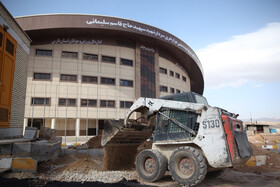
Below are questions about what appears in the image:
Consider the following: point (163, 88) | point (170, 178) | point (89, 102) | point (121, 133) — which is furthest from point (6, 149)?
point (163, 88)

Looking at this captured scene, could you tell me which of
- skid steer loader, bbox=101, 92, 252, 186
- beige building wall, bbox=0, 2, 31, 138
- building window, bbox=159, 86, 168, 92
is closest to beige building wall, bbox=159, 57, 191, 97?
building window, bbox=159, 86, 168, 92

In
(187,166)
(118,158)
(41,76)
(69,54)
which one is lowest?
(118,158)

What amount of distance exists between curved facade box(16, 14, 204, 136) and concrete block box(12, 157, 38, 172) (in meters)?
21.4

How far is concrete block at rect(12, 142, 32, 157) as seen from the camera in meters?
7.77

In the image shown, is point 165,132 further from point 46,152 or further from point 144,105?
point 46,152

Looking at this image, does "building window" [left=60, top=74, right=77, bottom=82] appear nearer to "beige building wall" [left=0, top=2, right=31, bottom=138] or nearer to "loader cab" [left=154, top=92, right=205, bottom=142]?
"beige building wall" [left=0, top=2, right=31, bottom=138]

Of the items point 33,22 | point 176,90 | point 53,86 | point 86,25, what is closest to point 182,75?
point 176,90

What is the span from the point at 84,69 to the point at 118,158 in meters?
22.5

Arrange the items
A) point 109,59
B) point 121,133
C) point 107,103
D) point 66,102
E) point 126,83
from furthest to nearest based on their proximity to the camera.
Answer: point 126,83
point 109,59
point 107,103
point 66,102
point 121,133

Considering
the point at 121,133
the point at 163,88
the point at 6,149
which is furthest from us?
the point at 163,88

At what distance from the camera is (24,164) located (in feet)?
24.7

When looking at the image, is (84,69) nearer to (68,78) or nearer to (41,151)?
(68,78)

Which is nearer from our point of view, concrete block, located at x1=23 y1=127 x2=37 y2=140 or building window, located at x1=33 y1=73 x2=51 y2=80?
concrete block, located at x1=23 y1=127 x2=37 y2=140

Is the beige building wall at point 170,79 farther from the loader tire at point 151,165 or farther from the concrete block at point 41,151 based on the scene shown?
the loader tire at point 151,165
